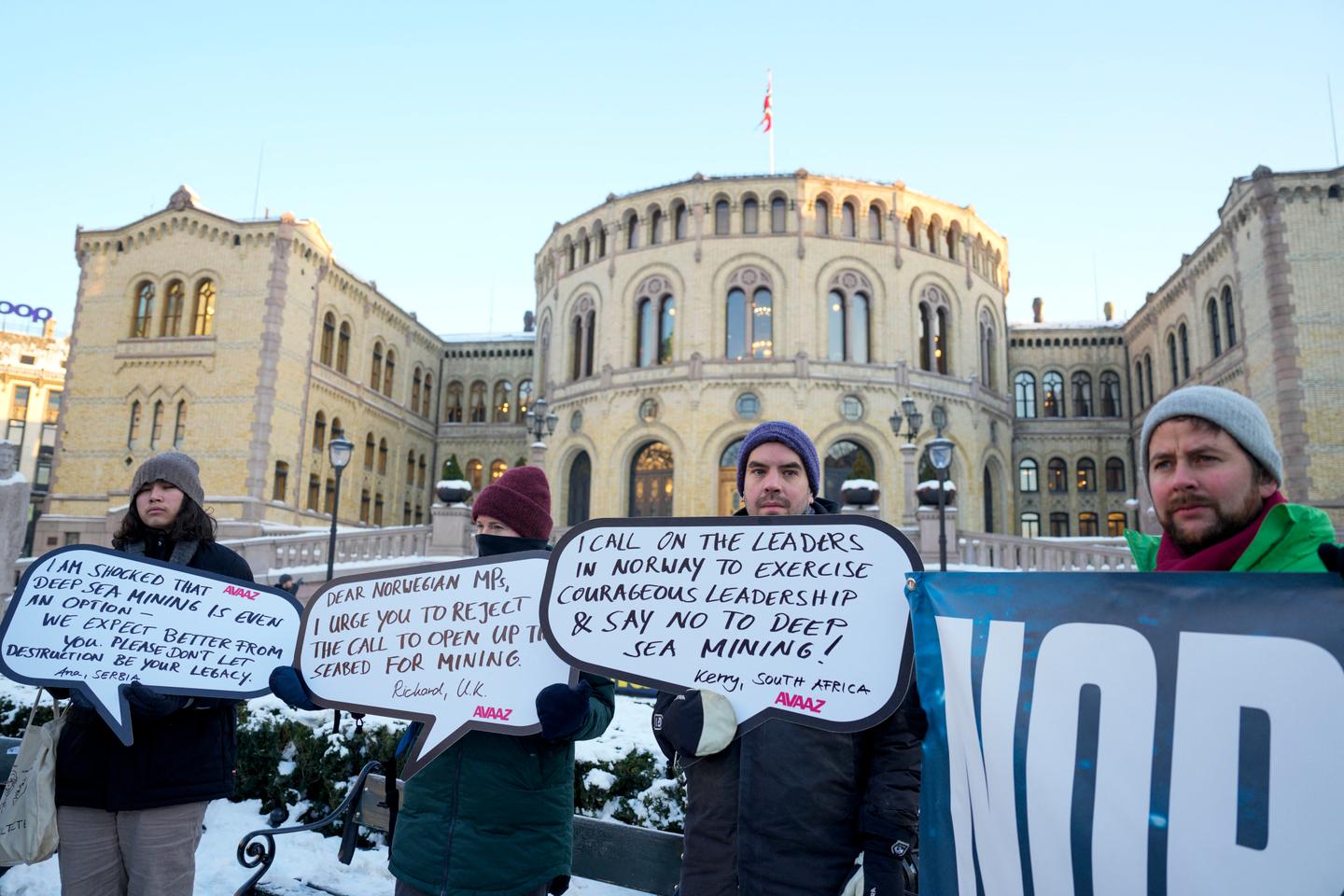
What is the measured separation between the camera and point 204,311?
29.3m

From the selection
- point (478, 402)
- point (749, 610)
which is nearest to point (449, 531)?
point (749, 610)

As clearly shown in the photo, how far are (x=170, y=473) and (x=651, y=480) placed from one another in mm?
26678

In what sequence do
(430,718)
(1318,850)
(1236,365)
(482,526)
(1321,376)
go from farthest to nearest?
(1236,365) < (1321,376) < (482,526) < (430,718) < (1318,850)

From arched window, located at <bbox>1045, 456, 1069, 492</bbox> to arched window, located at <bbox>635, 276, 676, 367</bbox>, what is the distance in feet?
61.9

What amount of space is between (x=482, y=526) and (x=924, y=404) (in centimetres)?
2845

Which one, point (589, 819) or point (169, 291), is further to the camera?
point (169, 291)

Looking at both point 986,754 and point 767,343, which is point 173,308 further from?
point 986,754

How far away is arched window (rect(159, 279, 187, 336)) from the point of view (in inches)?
1154

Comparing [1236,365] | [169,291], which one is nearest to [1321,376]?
[1236,365]

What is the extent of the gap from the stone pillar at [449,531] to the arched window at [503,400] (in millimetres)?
21012

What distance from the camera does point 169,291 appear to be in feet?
97.6

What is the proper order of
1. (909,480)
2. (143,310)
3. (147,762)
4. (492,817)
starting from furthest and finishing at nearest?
(143,310), (909,480), (147,762), (492,817)

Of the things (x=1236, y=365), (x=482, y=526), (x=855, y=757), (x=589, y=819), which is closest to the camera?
(x=855, y=757)

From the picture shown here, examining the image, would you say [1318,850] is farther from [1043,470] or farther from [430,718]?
[1043,470]
